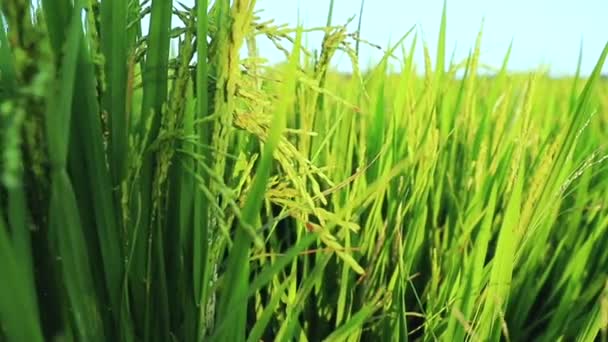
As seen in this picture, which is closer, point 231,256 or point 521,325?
point 231,256

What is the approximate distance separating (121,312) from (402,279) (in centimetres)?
31

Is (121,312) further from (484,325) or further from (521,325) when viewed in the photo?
(521,325)

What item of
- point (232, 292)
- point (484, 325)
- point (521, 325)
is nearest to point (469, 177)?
point (521, 325)

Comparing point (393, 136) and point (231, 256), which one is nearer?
point (231, 256)

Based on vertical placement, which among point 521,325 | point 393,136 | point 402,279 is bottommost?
point 521,325

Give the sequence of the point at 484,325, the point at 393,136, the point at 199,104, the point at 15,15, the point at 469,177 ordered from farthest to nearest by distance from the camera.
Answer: the point at 469,177 → the point at 393,136 → the point at 484,325 → the point at 199,104 → the point at 15,15

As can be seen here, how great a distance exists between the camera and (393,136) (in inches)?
35.9

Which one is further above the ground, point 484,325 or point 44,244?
point 44,244

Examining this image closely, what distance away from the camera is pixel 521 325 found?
97 centimetres

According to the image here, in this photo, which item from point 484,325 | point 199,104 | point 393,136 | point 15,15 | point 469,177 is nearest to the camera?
point 15,15

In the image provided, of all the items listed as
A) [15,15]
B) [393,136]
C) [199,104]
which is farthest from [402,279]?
[15,15]

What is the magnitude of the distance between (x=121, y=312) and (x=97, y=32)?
0.69ft

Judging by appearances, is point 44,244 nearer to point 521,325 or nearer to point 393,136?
point 393,136

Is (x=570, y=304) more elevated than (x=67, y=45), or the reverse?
(x=67, y=45)
